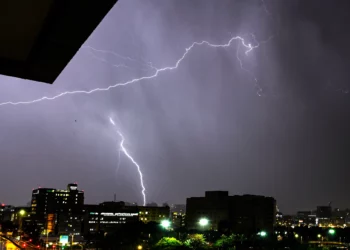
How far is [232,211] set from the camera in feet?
294

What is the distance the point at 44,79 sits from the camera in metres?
2.78

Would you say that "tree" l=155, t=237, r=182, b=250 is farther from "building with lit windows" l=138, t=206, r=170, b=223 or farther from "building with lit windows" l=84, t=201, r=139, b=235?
"building with lit windows" l=138, t=206, r=170, b=223

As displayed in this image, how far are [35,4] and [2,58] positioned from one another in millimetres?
853

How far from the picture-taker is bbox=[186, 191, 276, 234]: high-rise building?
279 feet

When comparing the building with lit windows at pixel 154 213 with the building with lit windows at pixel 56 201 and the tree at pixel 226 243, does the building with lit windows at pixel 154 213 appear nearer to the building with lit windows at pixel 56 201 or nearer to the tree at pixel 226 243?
the building with lit windows at pixel 56 201

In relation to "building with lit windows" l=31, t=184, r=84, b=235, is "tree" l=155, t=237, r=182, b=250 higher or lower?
lower

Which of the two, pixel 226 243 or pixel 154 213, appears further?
pixel 154 213

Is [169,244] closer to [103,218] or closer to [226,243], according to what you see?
[226,243]

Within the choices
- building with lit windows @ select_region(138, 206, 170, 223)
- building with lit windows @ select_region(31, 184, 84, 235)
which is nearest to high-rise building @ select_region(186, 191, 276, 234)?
building with lit windows @ select_region(138, 206, 170, 223)

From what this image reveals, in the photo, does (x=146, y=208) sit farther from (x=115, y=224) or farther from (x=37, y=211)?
(x=37, y=211)

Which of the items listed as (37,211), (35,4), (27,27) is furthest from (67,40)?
(37,211)

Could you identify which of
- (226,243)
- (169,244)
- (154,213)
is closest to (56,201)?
(154,213)

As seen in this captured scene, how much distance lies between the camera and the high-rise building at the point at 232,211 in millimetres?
84938

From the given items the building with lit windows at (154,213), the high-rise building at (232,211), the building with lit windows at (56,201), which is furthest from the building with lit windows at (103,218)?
the building with lit windows at (56,201)
